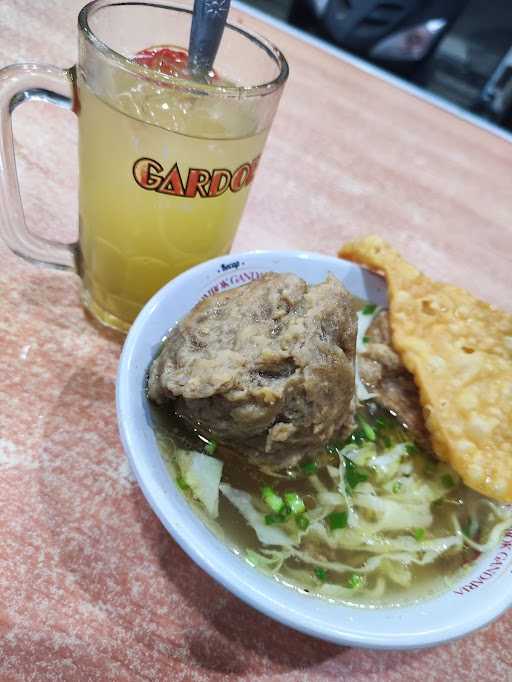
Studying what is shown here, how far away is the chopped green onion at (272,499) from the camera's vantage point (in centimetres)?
110

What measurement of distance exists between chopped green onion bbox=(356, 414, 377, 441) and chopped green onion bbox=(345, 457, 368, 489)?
80 mm

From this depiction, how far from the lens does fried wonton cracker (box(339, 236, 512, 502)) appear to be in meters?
1.17

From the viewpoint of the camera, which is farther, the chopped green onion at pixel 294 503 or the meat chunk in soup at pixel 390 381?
the meat chunk in soup at pixel 390 381

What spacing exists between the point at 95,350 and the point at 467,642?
3.30 ft

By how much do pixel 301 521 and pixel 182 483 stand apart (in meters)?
0.26

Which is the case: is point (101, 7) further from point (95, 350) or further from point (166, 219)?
point (95, 350)

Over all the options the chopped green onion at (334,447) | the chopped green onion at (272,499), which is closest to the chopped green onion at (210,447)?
the chopped green onion at (272,499)

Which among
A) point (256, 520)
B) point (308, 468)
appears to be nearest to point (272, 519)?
point (256, 520)

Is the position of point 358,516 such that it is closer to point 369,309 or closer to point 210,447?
point 210,447

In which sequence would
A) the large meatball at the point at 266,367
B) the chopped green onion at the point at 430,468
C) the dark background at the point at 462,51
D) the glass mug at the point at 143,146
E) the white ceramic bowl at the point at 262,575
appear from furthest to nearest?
the dark background at the point at 462,51, the chopped green onion at the point at 430,468, the glass mug at the point at 143,146, the large meatball at the point at 266,367, the white ceramic bowl at the point at 262,575

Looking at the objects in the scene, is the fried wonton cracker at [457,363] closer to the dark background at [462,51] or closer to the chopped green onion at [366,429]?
the chopped green onion at [366,429]

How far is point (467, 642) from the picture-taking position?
42.8 inches

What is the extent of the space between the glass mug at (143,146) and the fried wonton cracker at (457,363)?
18.2 inches

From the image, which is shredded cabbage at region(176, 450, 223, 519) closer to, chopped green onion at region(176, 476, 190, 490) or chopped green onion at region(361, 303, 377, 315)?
chopped green onion at region(176, 476, 190, 490)
